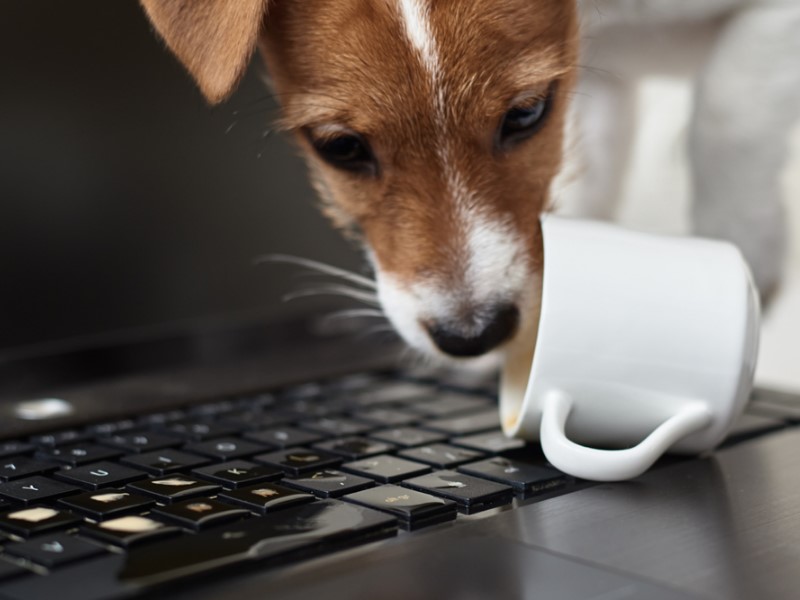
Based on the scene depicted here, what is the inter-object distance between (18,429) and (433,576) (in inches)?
21.2

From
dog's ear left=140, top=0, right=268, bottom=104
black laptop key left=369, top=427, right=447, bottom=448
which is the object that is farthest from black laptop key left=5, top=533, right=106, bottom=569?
dog's ear left=140, top=0, right=268, bottom=104

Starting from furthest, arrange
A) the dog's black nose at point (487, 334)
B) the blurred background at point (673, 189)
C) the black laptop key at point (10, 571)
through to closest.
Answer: the blurred background at point (673, 189) → the dog's black nose at point (487, 334) → the black laptop key at point (10, 571)

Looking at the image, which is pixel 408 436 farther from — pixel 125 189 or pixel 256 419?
pixel 125 189

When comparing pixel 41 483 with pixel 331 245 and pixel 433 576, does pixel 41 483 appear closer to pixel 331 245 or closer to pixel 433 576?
pixel 433 576

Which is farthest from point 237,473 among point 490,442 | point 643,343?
point 643,343

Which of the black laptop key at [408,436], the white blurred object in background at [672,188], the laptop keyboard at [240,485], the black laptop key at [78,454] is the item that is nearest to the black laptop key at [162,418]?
the laptop keyboard at [240,485]

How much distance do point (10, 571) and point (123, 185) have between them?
0.81 metres

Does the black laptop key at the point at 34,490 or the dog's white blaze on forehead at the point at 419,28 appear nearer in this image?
the black laptop key at the point at 34,490

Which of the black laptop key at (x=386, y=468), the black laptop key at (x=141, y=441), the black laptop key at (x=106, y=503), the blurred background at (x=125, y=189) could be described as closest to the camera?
the black laptop key at (x=106, y=503)

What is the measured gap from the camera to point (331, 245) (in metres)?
1.55

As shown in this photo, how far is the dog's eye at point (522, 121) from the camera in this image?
3.91 feet

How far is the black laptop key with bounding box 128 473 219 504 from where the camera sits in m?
0.73

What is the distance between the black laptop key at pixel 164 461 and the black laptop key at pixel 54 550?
0.18 meters

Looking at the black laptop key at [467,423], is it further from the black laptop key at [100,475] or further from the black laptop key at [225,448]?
the black laptop key at [100,475]
